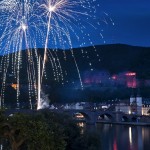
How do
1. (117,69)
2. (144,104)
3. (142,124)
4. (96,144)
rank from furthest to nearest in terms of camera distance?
1. (117,69)
2. (144,104)
3. (142,124)
4. (96,144)

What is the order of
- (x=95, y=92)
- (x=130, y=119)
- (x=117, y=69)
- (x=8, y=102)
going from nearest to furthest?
(x=8, y=102) → (x=130, y=119) → (x=95, y=92) → (x=117, y=69)

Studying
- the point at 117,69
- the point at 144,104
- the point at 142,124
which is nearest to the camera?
the point at 142,124

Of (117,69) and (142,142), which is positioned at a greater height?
(117,69)

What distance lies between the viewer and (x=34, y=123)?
427 inches

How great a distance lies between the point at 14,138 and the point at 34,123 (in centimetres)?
85

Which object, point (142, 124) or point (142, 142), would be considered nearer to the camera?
point (142, 142)

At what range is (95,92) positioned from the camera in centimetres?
8962

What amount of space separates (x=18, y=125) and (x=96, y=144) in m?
9.25

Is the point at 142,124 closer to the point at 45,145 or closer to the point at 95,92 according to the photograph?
the point at 95,92

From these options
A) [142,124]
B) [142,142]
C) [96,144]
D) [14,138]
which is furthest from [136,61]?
[14,138]

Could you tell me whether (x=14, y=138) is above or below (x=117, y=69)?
below

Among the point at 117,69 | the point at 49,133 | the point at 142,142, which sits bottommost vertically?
the point at 142,142

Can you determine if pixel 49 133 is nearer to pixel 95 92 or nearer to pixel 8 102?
pixel 8 102

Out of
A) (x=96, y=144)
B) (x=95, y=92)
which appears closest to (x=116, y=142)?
(x=96, y=144)
